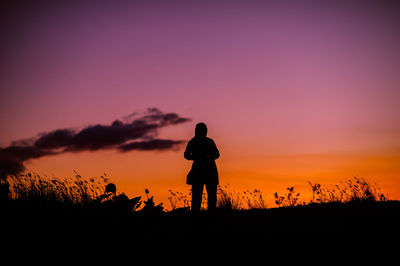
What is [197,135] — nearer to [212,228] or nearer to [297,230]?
[212,228]

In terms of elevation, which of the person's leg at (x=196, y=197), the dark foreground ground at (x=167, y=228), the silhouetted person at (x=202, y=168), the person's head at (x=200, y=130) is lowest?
the dark foreground ground at (x=167, y=228)

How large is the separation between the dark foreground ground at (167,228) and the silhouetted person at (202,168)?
405 millimetres

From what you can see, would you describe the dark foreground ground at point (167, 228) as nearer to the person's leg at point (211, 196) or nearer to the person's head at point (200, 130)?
the person's leg at point (211, 196)

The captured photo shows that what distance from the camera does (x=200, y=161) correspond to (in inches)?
311

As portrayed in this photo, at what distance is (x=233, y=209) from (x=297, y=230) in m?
4.25

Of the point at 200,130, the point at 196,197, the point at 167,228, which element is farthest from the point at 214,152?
the point at 167,228

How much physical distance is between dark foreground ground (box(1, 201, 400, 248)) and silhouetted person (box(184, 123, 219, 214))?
40 centimetres

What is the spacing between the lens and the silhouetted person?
784 centimetres

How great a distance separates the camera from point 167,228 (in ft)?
27.8

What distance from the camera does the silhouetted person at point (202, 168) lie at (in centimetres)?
784

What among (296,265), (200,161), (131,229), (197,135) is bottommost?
(296,265)

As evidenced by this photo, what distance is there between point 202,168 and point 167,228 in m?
1.75

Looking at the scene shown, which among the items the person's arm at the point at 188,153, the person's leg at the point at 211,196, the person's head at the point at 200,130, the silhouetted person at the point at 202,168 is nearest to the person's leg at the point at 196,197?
the silhouetted person at the point at 202,168

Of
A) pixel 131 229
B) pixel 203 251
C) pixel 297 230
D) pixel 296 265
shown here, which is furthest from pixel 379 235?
pixel 131 229
